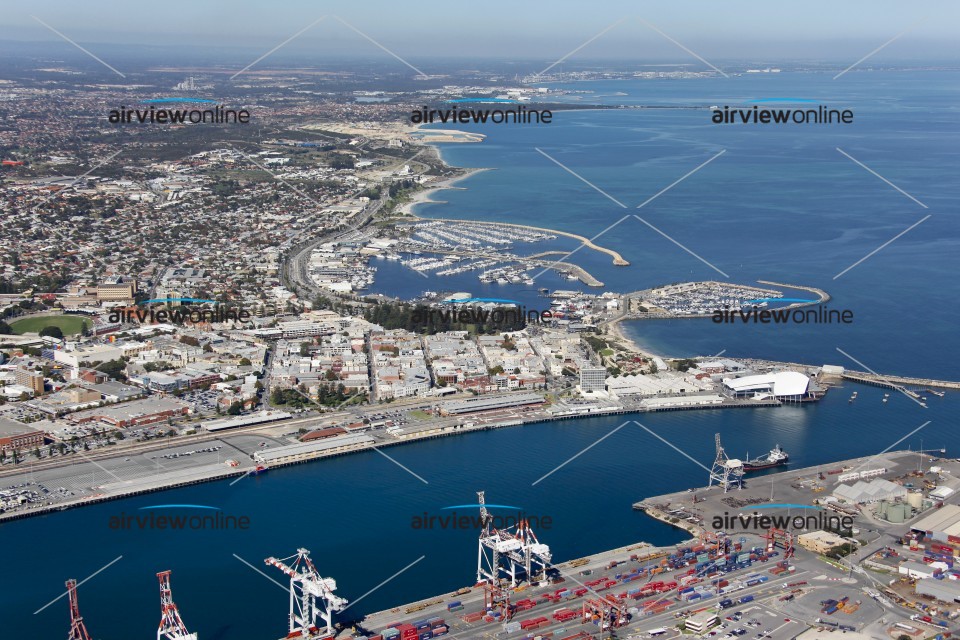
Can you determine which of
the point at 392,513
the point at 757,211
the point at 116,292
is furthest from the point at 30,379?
the point at 757,211

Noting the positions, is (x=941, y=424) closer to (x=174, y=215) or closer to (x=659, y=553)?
(x=659, y=553)

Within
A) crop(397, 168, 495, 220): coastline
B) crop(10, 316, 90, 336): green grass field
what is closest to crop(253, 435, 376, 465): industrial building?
crop(10, 316, 90, 336): green grass field

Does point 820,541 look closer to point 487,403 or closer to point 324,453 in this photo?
point 487,403

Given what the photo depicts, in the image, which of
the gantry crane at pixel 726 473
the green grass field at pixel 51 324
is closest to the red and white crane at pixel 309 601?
the gantry crane at pixel 726 473

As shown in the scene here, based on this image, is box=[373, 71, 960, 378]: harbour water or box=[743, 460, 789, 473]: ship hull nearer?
box=[743, 460, 789, 473]: ship hull

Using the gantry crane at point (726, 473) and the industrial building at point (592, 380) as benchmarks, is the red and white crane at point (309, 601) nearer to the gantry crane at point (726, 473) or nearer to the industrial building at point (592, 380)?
the gantry crane at point (726, 473)

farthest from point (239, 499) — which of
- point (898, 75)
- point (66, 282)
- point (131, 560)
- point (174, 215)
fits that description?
point (898, 75)

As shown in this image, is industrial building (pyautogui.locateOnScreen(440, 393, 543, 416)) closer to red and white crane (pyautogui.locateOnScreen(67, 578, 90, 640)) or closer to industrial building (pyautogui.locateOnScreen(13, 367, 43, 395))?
industrial building (pyautogui.locateOnScreen(13, 367, 43, 395))
